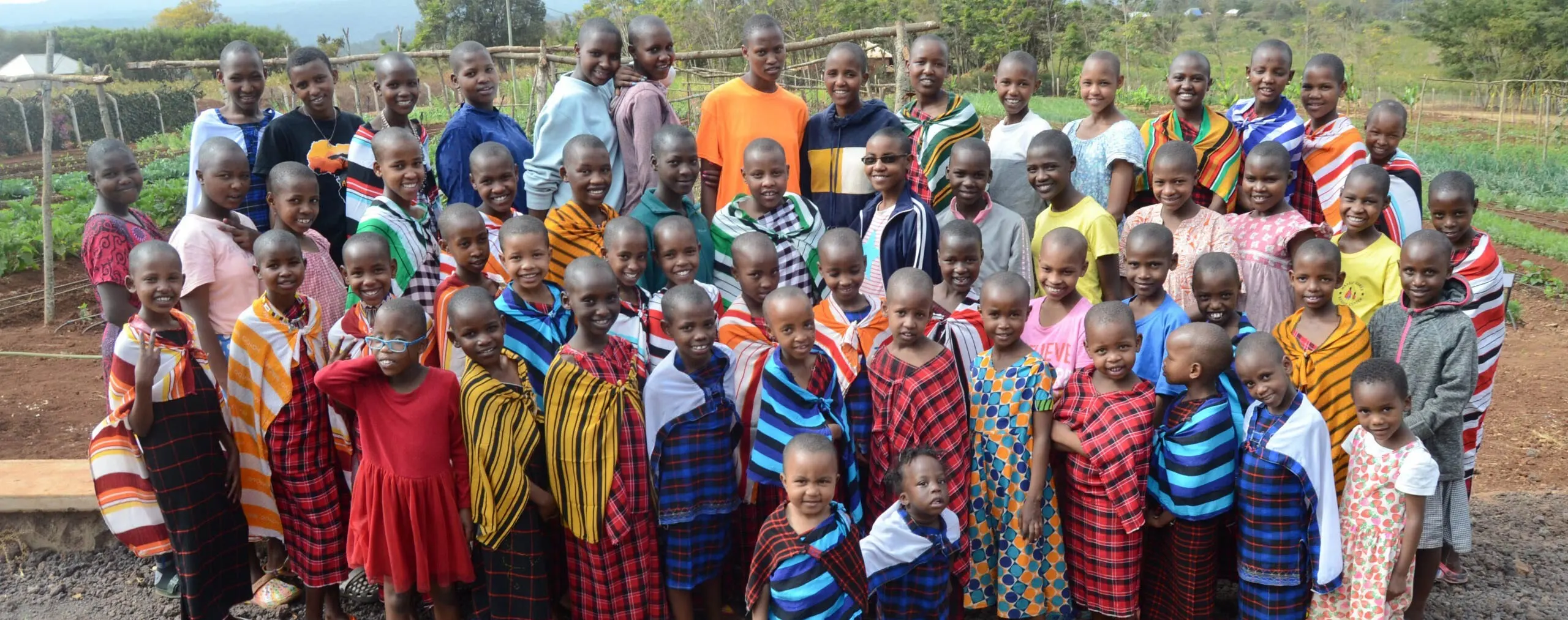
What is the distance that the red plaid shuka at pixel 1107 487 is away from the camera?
3152mm

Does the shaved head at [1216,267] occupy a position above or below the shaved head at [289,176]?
below

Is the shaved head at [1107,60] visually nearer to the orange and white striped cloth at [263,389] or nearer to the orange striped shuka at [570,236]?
the orange striped shuka at [570,236]

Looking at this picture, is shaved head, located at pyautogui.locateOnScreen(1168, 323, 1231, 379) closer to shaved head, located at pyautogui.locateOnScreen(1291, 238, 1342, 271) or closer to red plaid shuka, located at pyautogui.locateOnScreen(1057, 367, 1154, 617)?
red plaid shuka, located at pyautogui.locateOnScreen(1057, 367, 1154, 617)

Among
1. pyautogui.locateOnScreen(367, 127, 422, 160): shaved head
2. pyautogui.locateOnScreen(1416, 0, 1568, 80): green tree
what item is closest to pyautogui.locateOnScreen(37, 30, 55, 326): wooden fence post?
pyautogui.locateOnScreen(367, 127, 422, 160): shaved head

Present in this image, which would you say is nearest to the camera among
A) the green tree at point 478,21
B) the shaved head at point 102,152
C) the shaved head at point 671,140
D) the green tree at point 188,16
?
the shaved head at point 102,152

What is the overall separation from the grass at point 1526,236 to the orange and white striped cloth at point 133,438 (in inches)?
446

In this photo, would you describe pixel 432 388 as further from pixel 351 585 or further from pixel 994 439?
pixel 994 439

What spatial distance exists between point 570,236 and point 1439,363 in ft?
9.58

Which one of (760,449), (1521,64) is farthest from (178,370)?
(1521,64)

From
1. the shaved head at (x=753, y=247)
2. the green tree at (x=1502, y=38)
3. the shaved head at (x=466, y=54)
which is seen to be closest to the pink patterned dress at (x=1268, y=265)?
the shaved head at (x=753, y=247)

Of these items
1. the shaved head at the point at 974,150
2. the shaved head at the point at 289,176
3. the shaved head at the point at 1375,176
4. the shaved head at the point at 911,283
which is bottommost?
the shaved head at the point at 911,283

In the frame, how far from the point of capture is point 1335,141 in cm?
424

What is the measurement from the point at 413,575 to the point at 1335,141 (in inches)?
151

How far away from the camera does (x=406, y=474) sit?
3.08 m
